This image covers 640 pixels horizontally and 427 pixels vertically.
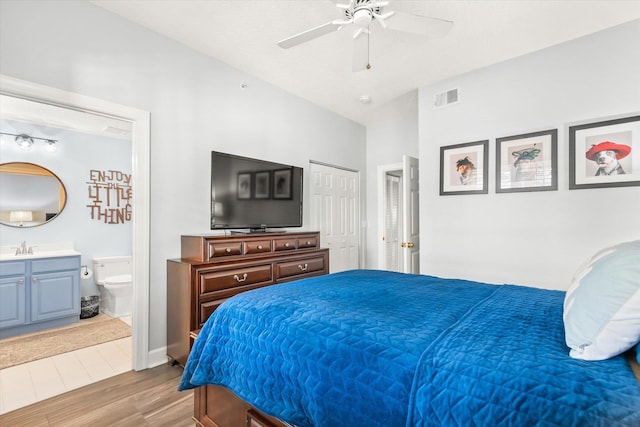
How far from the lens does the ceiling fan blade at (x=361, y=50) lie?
6.91 feet

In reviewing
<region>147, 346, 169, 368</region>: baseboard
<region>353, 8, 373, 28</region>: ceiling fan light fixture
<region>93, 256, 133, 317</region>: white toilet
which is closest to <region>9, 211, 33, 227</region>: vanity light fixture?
<region>93, 256, 133, 317</region>: white toilet

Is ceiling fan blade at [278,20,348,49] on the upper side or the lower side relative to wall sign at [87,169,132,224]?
upper

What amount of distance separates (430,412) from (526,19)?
2.97 metres

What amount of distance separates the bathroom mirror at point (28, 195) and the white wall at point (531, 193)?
4.65 m

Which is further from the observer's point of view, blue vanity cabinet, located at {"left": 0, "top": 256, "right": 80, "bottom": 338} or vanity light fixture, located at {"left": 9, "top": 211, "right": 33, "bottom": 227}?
vanity light fixture, located at {"left": 9, "top": 211, "right": 33, "bottom": 227}

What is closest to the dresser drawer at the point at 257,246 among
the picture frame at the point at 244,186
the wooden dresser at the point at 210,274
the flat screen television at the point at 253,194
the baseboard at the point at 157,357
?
the wooden dresser at the point at 210,274

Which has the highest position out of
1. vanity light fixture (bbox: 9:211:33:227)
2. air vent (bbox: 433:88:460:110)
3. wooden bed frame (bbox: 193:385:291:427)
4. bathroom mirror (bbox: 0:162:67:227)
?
air vent (bbox: 433:88:460:110)

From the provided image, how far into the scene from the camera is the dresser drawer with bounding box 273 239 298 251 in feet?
10.1

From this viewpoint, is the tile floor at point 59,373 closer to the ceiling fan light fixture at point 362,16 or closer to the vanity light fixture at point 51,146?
the vanity light fixture at point 51,146

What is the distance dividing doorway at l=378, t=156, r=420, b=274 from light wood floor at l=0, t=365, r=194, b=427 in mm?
2776

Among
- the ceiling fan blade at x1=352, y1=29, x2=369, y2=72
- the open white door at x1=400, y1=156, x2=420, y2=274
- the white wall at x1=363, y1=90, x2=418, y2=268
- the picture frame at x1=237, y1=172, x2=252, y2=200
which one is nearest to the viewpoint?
the ceiling fan blade at x1=352, y1=29, x2=369, y2=72

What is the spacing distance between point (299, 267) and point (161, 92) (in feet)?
6.87

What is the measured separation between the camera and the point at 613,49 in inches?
101

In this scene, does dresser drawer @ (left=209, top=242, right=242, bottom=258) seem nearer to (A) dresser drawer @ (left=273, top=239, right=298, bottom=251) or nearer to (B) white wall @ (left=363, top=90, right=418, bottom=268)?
(A) dresser drawer @ (left=273, top=239, right=298, bottom=251)
